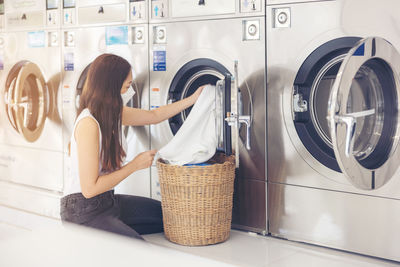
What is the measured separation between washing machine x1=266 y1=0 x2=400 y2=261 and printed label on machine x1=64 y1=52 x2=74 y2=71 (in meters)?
1.73

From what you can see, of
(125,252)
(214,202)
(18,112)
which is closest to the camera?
A: (125,252)

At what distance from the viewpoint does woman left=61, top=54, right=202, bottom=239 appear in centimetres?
266

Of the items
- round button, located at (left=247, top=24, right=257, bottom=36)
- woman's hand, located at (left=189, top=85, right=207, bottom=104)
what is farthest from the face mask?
round button, located at (left=247, top=24, right=257, bottom=36)

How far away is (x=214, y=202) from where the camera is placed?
2883 millimetres

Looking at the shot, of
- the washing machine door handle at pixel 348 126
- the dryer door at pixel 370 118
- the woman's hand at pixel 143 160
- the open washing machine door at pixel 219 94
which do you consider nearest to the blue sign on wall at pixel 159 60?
the open washing machine door at pixel 219 94

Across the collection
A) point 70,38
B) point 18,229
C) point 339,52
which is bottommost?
point 18,229

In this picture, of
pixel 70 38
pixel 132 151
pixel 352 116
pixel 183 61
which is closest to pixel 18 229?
pixel 352 116

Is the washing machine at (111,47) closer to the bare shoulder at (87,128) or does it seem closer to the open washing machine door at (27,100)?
the open washing machine door at (27,100)

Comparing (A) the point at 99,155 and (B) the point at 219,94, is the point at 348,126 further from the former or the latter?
(A) the point at 99,155

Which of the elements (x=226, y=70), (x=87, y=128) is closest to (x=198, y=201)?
(x=87, y=128)

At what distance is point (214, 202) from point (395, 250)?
3.09 feet

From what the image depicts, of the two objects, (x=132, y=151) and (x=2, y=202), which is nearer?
(x=132, y=151)

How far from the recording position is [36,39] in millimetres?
4301

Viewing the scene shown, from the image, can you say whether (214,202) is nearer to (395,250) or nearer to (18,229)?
(395,250)
